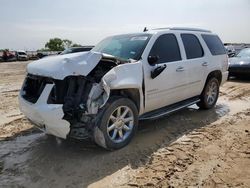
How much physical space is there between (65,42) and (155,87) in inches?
2738

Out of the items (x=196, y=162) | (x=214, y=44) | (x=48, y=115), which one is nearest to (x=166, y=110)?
(x=196, y=162)

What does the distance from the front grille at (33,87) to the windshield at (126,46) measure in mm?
1468

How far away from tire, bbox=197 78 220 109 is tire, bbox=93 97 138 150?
265cm

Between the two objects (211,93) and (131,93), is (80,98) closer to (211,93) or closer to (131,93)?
(131,93)

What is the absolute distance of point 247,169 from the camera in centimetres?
400

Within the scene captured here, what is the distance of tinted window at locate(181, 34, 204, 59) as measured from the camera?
6.15 metres

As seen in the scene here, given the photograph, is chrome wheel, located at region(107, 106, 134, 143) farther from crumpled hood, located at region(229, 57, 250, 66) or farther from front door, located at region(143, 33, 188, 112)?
crumpled hood, located at region(229, 57, 250, 66)

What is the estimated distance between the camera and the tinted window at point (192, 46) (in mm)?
6152

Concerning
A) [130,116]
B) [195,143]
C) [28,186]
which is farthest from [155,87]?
[28,186]

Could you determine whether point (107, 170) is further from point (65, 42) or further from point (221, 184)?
point (65, 42)

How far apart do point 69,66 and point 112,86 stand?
27.0 inches

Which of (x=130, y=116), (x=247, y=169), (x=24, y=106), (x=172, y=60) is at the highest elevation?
(x=172, y=60)

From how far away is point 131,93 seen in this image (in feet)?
16.1

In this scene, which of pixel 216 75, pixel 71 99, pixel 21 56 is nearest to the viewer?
pixel 71 99
